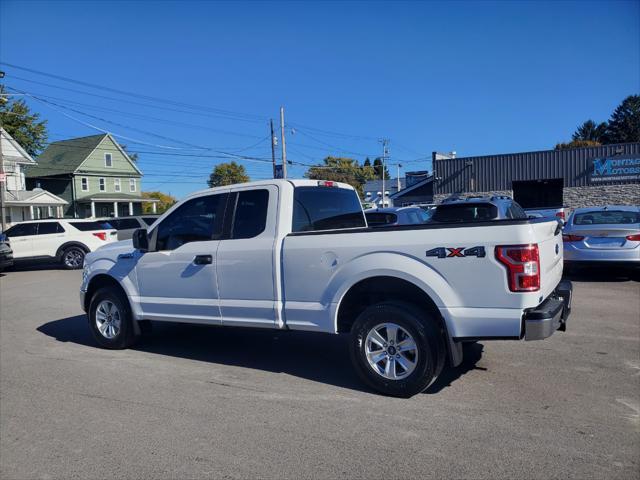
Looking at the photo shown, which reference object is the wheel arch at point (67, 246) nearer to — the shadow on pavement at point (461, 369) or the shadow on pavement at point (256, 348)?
the shadow on pavement at point (256, 348)

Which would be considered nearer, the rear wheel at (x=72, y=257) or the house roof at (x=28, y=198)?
the rear wheel at (x=72, y=257)

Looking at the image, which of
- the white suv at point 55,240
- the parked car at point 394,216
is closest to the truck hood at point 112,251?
the parked car at point 394,216

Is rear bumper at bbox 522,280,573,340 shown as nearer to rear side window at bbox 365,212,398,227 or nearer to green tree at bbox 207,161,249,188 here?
rear side window at bbox 365,212,398,227

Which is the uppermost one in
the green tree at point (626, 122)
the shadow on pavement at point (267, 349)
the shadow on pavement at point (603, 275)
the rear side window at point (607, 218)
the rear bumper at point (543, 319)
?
the green tree at point (626, 122)

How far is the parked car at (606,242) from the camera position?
1018 centimetres

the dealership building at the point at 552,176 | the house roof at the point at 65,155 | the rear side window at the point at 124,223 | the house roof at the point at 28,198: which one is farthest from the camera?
the house roof at the point at 65,155

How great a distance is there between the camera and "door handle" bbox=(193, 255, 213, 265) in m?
5.81

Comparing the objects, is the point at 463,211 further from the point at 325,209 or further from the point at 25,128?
the point at 25,128

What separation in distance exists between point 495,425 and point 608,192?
3146cm

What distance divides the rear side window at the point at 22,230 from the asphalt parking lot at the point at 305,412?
12265 mm

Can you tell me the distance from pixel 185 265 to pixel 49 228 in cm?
1416

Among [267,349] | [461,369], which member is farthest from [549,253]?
[267,349]

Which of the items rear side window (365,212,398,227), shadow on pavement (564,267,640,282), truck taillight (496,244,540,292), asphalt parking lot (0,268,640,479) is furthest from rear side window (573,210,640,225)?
truck taillight (496,244,540,292)

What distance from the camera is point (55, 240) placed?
58.6 ft
